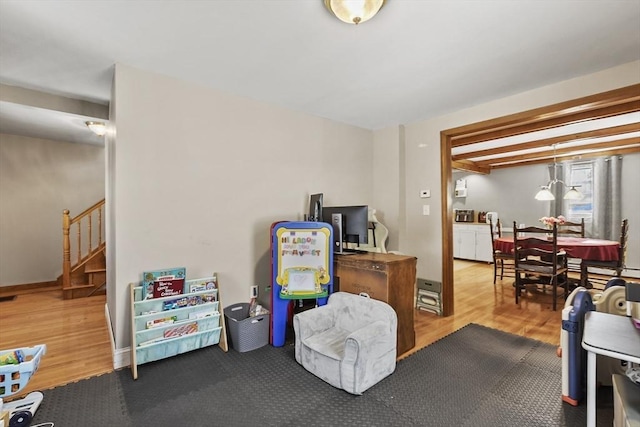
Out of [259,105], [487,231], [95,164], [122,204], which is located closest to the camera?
[122,204]

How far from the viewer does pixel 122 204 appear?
2342 mm

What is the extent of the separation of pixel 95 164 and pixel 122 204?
3.77 m

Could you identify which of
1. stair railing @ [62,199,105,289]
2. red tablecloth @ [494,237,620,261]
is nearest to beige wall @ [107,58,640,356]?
red tablecloth @ [494,237,620,261]

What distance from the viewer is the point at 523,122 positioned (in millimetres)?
3016

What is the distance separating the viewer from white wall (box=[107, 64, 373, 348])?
2367 millimetres

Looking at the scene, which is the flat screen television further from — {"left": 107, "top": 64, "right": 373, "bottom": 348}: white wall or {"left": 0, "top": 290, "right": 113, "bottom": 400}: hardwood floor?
{"left": 0, "top": 290, "right": 113, "bottom": 400}: hardwood floor

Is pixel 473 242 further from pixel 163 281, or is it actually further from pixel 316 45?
pixel 163 281

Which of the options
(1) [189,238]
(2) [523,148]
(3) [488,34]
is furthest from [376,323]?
(2) [523,148]

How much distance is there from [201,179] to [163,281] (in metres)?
0.95

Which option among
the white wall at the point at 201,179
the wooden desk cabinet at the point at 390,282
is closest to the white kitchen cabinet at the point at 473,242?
the white wall at the point at 201,179

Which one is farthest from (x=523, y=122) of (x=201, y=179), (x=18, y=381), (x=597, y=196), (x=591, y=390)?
(x=18, y=381)

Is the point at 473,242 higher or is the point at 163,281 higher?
the point at 163,281

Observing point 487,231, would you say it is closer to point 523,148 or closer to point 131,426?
point 523,148

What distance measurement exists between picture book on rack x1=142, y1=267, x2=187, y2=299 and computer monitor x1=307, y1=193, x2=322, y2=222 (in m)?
1.36
